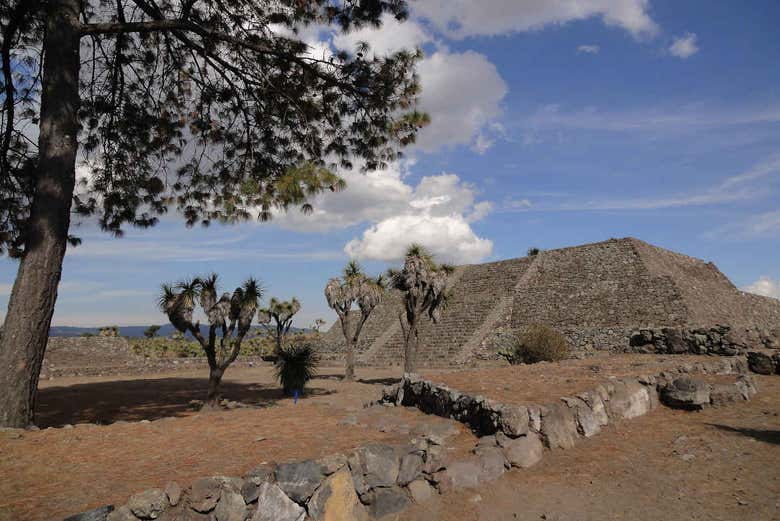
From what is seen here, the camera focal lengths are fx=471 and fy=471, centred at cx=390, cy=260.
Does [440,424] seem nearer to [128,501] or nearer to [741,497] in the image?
[741,497]

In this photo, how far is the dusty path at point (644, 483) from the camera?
609 cm

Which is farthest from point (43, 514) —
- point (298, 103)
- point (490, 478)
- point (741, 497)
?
point (298, 103)

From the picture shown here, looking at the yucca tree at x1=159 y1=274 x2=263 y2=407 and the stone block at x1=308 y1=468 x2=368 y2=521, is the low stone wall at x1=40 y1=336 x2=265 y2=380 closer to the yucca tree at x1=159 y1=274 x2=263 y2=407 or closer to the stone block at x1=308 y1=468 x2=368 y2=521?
the yucca tree at x1=159 y1=274 x2=263 y2=407

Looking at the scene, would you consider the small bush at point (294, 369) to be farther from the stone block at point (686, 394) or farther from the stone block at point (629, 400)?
the stone block at point (686, 394)

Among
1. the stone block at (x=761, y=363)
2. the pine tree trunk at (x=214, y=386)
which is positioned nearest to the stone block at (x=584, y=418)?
the stone block at (x=761, y=363)

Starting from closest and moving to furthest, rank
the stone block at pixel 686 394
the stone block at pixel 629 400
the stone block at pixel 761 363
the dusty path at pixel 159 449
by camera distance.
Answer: the dusty path at pixel 159 449, the stone block at pixel 629 400, the stone block at pixel 686 394, the stone block at pixel 761 363

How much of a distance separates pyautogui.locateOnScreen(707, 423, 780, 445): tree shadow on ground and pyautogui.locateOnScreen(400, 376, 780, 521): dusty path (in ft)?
0.05

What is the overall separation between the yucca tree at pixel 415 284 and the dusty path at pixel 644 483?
12.5 m

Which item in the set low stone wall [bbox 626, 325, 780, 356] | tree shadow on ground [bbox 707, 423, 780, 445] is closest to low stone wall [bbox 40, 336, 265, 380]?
low stone wall [bbox 626, 325, 780, 356]

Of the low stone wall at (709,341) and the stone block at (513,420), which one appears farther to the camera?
the low stone wall at (709,341)

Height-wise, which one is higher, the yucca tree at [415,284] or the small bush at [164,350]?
the yucca tree at [415,284]

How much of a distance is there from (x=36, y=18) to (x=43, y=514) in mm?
13778

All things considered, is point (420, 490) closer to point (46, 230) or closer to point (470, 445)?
point (470, 445)

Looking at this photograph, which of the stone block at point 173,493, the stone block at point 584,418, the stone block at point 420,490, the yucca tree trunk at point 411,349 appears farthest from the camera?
the yucca tree trunk at point 411,349
